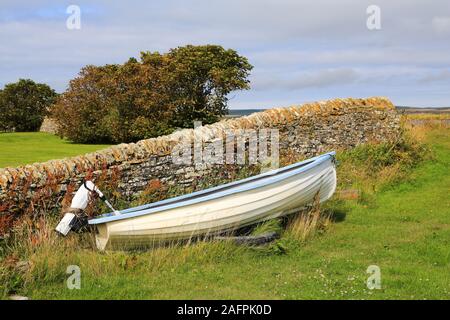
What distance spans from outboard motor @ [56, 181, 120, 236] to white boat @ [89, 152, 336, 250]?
617mm

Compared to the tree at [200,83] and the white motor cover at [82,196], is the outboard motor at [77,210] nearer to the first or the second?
the white motor cover at [82,196]

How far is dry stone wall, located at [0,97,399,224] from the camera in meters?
9.81

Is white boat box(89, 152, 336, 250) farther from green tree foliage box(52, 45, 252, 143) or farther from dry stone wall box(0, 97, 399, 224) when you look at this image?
green tree foliage box(52, 45, 252, 143)

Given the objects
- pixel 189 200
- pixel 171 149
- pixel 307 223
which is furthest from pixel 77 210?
pixel 307 223

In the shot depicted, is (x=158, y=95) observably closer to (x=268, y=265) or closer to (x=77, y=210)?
(x=77, y=210)

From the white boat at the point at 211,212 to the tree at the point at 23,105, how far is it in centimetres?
4079

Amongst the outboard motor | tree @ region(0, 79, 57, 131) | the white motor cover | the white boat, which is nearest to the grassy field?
the outboard motor

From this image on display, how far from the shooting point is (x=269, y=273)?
309 inches

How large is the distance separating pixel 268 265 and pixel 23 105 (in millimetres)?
44756

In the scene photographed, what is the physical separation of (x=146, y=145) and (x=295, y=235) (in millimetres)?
4077

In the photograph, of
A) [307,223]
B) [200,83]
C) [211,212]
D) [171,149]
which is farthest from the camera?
[200,83]

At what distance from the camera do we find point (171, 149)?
1215cm

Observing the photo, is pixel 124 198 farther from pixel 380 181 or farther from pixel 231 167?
pixel 380 181
